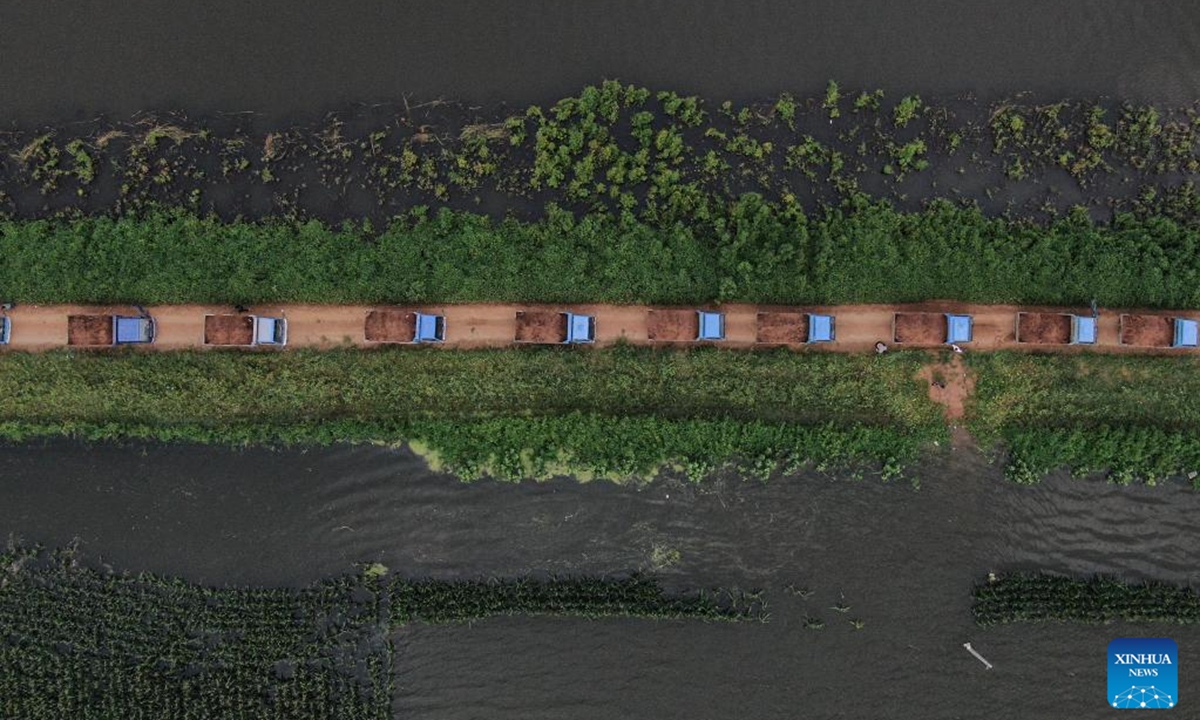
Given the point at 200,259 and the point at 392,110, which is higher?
the point at 392,110

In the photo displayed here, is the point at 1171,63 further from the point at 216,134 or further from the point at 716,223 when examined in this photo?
the point at 216,134

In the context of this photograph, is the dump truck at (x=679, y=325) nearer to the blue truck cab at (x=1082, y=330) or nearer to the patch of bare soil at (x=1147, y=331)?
the blue truck cab at (x=1082, y=330)

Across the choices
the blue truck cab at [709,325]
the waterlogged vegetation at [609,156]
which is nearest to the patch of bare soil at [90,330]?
the waterlogged vegetation at [609,156]

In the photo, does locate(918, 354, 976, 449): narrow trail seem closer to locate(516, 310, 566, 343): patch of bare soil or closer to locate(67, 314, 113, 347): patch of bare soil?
locate(516, 310, 566, 343): patch of bare soil

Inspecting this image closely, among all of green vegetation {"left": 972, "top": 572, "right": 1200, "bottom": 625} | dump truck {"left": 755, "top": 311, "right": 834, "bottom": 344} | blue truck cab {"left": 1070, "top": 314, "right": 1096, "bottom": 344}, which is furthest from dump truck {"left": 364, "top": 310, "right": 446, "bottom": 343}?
blue truck cab {"left": 1070, "top": 314, "right": 1096, "bottom": 344}

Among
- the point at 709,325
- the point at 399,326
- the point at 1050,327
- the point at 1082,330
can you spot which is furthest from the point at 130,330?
the point at 1082,330

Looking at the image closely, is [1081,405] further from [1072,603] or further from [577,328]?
[577,328]

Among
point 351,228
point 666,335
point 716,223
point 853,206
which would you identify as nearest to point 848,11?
point 853,206
